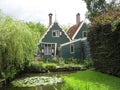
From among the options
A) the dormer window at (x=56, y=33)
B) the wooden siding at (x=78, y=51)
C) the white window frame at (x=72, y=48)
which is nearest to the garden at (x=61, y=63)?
the wooden siding at (x=78, y=51)

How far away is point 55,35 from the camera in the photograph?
4322 centimetres

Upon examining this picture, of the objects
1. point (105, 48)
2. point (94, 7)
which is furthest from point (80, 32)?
point (105, 48)

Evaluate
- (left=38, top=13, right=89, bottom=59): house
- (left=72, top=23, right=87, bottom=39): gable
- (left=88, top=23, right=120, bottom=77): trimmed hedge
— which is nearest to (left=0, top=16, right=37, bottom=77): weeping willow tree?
(left=88, top=23, right=120, bottom=77): trimmed hedge

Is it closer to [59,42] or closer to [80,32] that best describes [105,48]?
[59,42]

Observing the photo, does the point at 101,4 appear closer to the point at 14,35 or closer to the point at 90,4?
the point at 90,4

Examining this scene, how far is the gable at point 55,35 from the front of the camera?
140ft

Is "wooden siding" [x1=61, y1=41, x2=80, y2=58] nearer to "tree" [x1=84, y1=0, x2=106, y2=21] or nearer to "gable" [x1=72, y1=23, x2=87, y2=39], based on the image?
"gable" [x1=72, y1=23, x2=87, y2=39]

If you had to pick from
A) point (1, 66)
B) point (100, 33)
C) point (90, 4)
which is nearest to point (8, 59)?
point (1, 66)

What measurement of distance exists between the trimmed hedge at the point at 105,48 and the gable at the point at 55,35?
24.4 m

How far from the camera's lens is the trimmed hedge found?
1477 centimetres

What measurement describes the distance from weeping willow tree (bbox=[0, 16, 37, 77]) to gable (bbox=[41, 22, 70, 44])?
713 inches

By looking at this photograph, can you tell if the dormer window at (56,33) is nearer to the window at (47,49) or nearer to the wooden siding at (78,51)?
the window at (47,49)

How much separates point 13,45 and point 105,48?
Result: 9.26 meters

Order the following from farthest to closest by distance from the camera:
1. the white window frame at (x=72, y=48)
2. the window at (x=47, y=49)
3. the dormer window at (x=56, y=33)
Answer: the dormer window at (x=56, y=33), the window at (x=47, y=49), the white window frame at (x=72, y=48)
